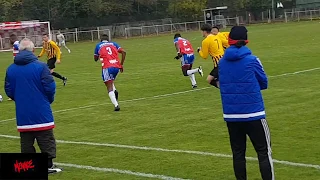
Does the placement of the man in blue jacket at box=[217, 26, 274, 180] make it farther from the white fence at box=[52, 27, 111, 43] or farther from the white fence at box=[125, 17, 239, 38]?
the white fence at box=[125, 17, 239, 38]

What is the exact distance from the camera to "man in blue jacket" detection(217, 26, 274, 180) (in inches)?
299

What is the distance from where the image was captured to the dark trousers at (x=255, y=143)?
25.0 ft

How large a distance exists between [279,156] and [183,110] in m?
5.68

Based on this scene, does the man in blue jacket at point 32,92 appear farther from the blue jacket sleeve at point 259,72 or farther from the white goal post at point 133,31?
the white goal post at point 133,31

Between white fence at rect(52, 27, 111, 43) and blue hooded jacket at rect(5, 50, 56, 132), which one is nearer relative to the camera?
blue hooded jacket at rect(5, 50, 56, 132)

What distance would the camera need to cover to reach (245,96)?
761cm

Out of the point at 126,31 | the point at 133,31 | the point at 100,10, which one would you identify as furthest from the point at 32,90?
the point at 100,10

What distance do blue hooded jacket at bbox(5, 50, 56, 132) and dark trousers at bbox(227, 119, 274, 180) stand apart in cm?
259

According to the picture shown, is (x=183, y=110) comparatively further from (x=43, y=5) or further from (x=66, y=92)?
(x=43, y=5)

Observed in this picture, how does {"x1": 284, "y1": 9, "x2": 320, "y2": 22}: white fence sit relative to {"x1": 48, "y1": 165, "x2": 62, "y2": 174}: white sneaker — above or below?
above

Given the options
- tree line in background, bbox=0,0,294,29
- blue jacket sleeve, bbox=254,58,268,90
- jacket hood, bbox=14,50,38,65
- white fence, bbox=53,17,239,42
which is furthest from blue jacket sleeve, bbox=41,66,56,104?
tree line in background, bbox=0,0,294,29

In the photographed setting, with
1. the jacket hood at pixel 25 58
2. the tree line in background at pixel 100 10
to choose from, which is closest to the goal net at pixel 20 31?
the tree line in background at pixel 100 10

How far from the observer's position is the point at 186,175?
8961 mm

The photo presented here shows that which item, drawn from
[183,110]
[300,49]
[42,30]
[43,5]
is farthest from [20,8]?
[183,110]
